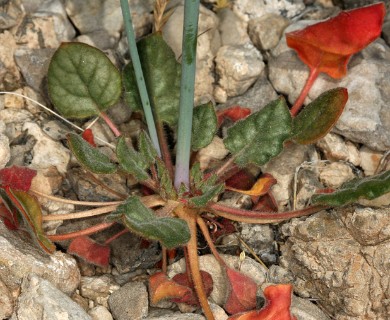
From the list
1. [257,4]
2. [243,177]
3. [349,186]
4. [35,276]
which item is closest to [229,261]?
[243,177]

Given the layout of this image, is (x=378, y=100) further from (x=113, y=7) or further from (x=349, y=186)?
(x=113, y=7)

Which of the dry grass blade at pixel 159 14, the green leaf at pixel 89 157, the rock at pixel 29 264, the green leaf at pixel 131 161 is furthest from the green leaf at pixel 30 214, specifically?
the dry grass blade at pixel 159 14

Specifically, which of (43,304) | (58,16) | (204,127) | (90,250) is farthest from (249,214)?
(58,16)

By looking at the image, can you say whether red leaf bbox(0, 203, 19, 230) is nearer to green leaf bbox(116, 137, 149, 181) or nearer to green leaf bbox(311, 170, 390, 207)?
green leaf bbox(116, 137, 149, 181)

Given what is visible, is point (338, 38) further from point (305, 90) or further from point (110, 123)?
point (110, 123)

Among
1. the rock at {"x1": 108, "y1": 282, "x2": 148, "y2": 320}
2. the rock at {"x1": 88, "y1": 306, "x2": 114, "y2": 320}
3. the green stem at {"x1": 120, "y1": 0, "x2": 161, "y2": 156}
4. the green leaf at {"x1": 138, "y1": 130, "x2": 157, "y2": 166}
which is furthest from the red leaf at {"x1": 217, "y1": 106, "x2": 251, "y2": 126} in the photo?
the rock at {"x1": 88, "y1": 306, "x2": 114, "y2": 320}

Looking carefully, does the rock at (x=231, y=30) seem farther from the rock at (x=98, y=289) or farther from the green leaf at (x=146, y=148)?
the rock at (x=98, y=289)

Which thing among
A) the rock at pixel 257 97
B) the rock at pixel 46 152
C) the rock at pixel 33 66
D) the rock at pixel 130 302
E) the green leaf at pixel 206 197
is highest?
the rock at pixel 33 66
